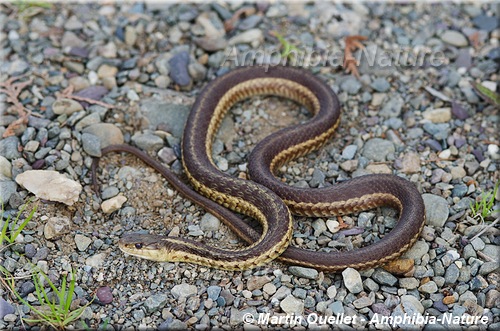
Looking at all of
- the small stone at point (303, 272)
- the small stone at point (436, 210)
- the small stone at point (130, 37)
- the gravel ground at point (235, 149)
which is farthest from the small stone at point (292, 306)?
the small stone at point (130, 37)

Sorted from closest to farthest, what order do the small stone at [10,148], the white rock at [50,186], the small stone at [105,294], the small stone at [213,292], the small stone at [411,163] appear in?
the small stone at [105,294]
the small stone at [213,292]
the white rock at [50,186]
the small stone at [10,148]
the small stone at [411,163]

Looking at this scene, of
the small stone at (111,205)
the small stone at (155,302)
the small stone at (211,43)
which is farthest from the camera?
the small stone at (211,43)

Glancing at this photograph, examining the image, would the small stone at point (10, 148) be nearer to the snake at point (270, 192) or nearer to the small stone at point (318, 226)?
the snake at point (270, 192)

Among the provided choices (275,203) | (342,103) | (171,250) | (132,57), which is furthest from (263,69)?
(171,250)

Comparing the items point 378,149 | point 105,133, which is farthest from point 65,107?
point 378,149

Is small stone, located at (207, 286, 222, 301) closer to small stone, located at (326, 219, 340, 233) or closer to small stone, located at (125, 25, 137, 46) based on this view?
small stone, located at (326, 219, 340, 233)

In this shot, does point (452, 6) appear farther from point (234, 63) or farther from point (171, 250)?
point (171, 250)
